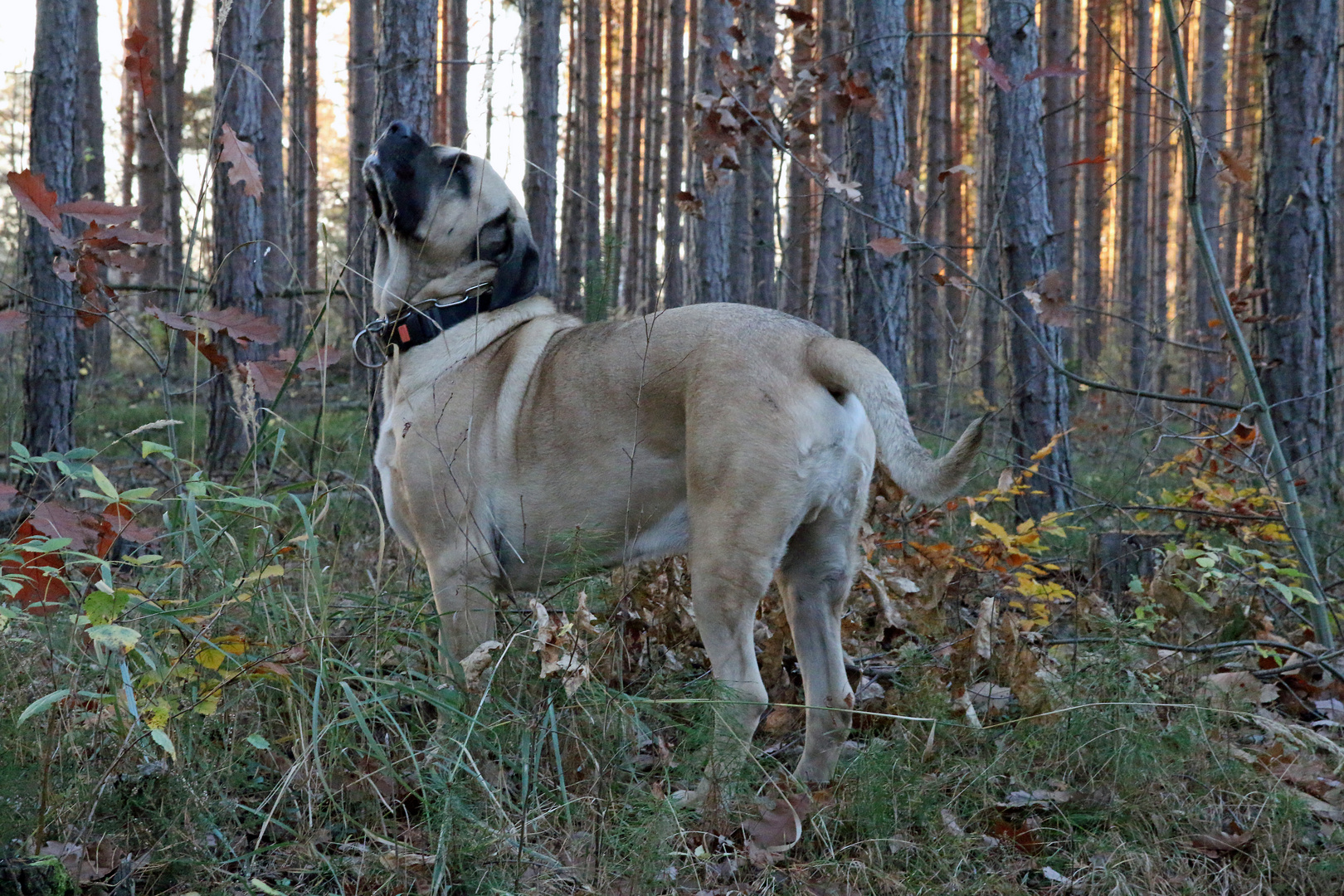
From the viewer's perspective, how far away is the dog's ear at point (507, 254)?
386 centimetres

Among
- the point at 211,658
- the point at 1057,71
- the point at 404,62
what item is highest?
the point at 404,62

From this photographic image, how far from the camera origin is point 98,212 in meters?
2.67

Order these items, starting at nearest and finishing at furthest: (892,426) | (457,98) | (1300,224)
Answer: (892,426), (1300,224), (457,98)

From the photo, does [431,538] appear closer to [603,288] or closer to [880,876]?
[603,288]

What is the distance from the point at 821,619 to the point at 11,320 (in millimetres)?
2491

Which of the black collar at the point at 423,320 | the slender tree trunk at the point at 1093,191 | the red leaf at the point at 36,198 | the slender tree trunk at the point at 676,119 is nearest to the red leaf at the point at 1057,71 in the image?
the black collar at the point at 423,320

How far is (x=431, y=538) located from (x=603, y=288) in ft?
4.53

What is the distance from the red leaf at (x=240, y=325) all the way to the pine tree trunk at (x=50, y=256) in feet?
14.9

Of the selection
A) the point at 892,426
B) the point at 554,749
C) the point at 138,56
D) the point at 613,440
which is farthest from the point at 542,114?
the point at 554,749

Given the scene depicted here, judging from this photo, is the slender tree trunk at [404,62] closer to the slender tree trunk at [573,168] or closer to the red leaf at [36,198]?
the red leaf at [36,198]

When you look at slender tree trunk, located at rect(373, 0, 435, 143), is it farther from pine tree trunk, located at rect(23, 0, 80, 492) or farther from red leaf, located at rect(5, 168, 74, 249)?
red leaf, located at rect(5, 168, 74, 249)

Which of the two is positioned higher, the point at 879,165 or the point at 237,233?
the point at 879,165

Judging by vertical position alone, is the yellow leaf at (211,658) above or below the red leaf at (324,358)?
below

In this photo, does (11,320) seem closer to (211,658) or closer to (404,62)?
(211,658)
